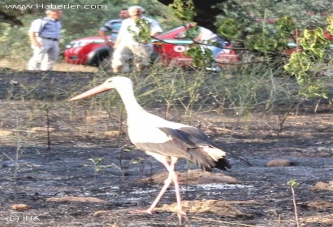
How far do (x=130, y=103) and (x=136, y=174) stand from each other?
1330 mm

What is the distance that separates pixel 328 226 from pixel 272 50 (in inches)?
252

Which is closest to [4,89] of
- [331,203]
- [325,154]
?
[325,154]

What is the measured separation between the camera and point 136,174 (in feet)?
29.5

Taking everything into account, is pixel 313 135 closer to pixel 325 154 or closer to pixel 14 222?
pixel 325 154

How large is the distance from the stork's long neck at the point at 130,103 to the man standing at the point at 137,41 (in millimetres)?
4641

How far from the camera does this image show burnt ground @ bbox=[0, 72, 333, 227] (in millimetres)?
6984

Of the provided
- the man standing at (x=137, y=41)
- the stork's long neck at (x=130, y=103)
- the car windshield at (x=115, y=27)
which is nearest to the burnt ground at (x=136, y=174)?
the stork's long neck at (x=130, y=103)

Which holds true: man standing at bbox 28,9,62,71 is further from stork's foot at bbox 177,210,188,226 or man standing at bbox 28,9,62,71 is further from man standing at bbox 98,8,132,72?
stork's foot at bbox 177,210,188,226

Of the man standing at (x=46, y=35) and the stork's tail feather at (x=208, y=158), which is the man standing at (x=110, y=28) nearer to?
the man standing at (x=46, y=35)

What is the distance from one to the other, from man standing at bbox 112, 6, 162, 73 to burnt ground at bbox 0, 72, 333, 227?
804 mm

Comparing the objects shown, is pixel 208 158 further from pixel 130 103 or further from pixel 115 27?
pixel 115 27

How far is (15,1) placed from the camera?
23031 mm

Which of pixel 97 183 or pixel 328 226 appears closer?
pixel 328 226

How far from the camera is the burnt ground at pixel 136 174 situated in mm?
6984
